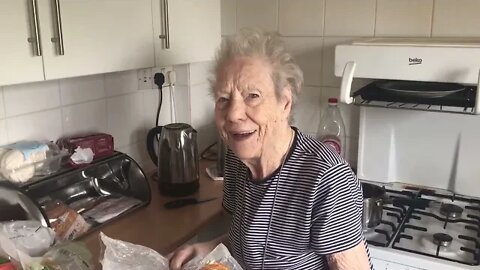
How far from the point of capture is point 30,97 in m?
1.52

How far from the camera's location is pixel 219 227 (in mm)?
1973

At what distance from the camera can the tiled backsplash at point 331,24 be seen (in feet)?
5.79

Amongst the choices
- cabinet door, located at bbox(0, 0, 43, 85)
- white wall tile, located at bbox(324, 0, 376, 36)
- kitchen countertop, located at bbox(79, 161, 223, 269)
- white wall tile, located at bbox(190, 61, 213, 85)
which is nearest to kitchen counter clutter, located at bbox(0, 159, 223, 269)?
kitchen countertop, located at bbox(79, 161, 223, 269)

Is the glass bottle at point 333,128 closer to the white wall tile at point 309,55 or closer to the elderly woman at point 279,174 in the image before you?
the white wall tile at point 309,55

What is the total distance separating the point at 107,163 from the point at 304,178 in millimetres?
761

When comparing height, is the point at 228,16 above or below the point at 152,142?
above

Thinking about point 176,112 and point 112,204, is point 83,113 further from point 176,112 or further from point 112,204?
point 176,112

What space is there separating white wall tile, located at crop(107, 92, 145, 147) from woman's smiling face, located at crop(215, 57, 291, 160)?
2.47ft

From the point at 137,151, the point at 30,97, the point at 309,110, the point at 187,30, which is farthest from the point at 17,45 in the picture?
the point at 309,110

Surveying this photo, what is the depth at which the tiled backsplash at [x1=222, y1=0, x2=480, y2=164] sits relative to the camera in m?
1.77

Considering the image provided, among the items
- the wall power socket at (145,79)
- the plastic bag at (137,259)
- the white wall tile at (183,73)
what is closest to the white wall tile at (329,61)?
the white wall tile at (183,73)

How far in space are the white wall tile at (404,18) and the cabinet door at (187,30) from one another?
639mm

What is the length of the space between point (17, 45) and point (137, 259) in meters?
0.57

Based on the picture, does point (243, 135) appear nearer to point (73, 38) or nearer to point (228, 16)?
point (73, 38)
